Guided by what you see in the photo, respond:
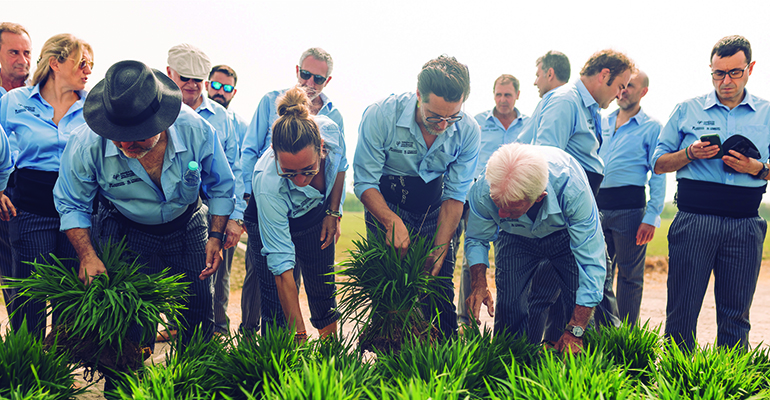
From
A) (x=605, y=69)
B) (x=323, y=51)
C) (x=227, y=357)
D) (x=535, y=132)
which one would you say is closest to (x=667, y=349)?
(x=535, y=132)

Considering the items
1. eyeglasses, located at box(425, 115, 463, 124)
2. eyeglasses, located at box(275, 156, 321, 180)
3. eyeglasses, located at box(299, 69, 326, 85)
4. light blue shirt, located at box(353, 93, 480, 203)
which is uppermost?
eyeglasses, located at box(299, 69, 326, 85)

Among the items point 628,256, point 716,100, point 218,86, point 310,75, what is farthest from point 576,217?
point 218,86

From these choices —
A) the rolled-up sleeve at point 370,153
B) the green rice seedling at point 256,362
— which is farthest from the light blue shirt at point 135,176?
the green rice seedling at point 256,362

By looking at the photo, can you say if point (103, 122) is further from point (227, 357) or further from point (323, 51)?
point (323, 51)

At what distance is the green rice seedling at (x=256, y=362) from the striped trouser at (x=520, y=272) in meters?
1.50

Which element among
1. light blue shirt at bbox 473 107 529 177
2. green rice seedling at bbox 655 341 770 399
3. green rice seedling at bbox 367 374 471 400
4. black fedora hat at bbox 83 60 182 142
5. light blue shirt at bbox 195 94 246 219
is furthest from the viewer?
light blue shirt at bbox 473 107 529 177

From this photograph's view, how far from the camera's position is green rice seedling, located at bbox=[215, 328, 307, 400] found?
2678 mm

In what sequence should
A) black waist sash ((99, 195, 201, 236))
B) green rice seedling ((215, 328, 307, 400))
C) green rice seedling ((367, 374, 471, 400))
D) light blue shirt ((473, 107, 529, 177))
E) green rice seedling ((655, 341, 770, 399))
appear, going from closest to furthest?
green rice seedling ((367, 374, 471, 400)), green rice seedling ((655, 341, 770, 399)), green rice seedling ((215, 328, 307, 400)), black waist sash ((99, 195, 201, 236)), light blue shirt ((473, 107, 529, 177))

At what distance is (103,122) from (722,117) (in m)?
4.62

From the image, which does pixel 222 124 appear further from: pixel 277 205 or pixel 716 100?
pixel 716 100

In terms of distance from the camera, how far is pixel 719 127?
4027 millimetres

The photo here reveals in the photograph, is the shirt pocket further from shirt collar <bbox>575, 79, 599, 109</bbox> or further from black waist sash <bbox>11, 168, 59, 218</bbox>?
black waist sash <bbox>11, 168, 59, 218</bbox>

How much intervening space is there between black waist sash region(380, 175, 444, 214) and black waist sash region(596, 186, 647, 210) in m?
2.32

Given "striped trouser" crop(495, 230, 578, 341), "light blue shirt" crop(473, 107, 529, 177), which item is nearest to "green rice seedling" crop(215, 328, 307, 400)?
"striped trouser" crop(495, 230, 578, 341)
